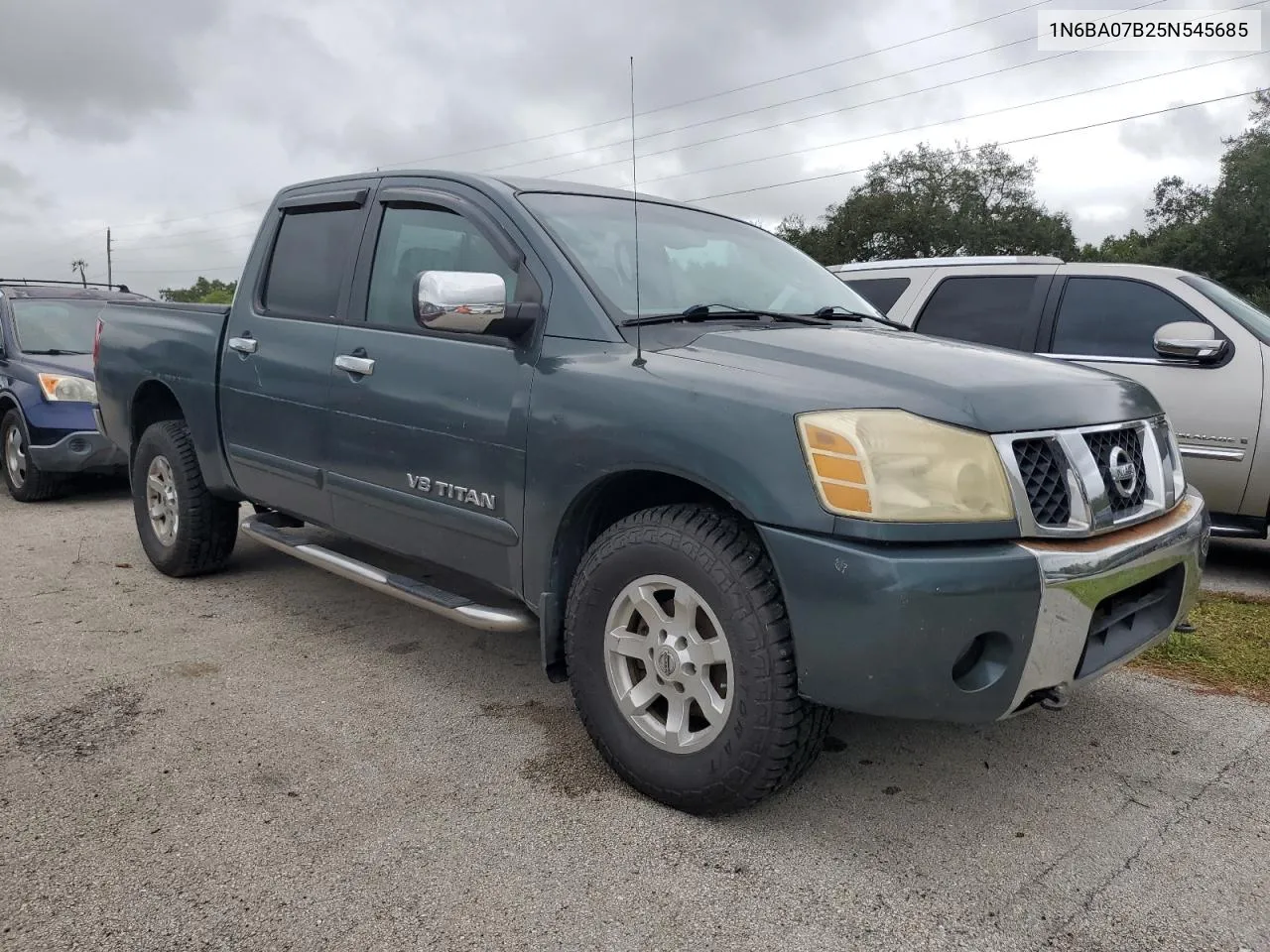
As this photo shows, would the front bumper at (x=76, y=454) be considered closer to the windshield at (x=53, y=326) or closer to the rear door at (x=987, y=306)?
the windshield at (x=53, y=326)

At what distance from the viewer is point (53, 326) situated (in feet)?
26.6

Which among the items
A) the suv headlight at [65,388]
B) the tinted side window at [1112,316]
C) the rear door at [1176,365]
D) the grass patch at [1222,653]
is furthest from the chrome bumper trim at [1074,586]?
the suv headlight at [65,388]

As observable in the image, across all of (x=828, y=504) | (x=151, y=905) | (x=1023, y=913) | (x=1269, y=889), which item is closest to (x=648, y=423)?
(x=828, y=504)

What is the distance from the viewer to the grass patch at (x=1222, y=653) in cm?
367

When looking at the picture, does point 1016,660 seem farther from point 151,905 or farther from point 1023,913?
point 151,905

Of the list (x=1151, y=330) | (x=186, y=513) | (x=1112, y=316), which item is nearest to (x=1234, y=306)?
(x=1151, y=330)

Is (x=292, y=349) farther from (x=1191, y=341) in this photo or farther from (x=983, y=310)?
(x=1191, y=341)

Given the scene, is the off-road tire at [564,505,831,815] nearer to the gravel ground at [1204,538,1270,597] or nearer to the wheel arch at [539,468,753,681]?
the wheel arch at [539,468,753,681]

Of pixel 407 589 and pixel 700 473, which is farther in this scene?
pixel 407 589

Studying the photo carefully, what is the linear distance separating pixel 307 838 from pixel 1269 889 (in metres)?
2.31

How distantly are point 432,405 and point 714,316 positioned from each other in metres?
0.95

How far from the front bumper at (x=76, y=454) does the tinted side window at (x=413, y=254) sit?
4.47 meters

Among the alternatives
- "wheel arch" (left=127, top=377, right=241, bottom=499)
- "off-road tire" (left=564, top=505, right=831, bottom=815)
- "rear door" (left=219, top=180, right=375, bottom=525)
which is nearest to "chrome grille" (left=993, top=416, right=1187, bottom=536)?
"off-road tire" (left=564, top=505, right=831, bottom=815)

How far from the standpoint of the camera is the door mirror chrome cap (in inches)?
113
